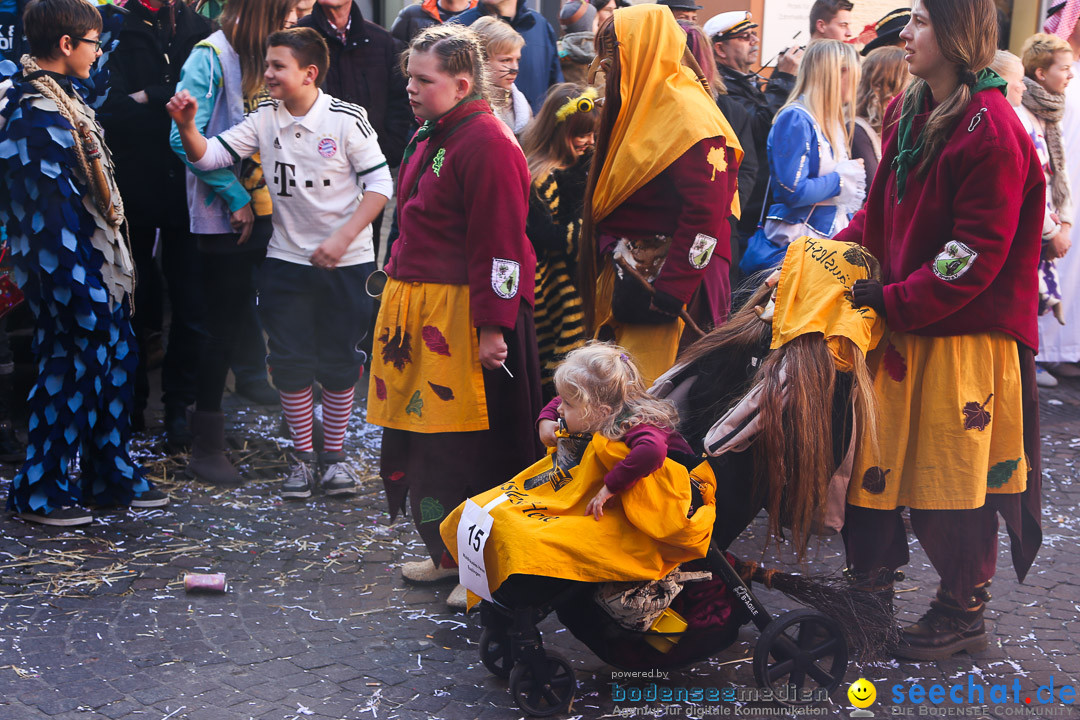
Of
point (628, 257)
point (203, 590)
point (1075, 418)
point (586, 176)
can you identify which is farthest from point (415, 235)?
point (1075, 418)

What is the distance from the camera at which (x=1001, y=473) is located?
3.80 m

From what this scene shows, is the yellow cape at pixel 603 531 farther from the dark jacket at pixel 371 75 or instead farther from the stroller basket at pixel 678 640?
the dark jacket at pixel 371 75

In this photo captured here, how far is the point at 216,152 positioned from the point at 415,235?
1617mm

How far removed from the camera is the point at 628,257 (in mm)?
4418

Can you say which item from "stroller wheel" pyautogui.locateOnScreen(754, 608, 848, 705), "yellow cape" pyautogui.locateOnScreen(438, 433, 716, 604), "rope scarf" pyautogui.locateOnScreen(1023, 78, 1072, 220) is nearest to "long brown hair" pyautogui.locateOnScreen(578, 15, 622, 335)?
"yellow cape" pyautogui.locateOnScreen(438, 433, 716, 604)

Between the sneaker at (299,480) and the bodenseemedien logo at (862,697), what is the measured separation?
2.90 metres

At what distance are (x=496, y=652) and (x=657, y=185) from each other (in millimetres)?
1870

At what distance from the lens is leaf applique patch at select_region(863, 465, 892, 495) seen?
3803 mm

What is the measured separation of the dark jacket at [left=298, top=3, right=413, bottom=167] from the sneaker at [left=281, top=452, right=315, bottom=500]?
6.07 feet

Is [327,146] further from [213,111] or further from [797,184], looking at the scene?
[797,184]

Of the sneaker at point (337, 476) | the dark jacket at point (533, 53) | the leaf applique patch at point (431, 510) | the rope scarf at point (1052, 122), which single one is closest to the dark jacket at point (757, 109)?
the dark jacket at point (533, 53)

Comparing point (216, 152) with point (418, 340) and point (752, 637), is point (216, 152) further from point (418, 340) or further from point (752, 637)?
point (752, 637)

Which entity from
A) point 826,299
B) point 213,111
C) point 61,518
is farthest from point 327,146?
point 826,299

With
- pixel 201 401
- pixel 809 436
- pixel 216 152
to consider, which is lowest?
pixel 201 401
